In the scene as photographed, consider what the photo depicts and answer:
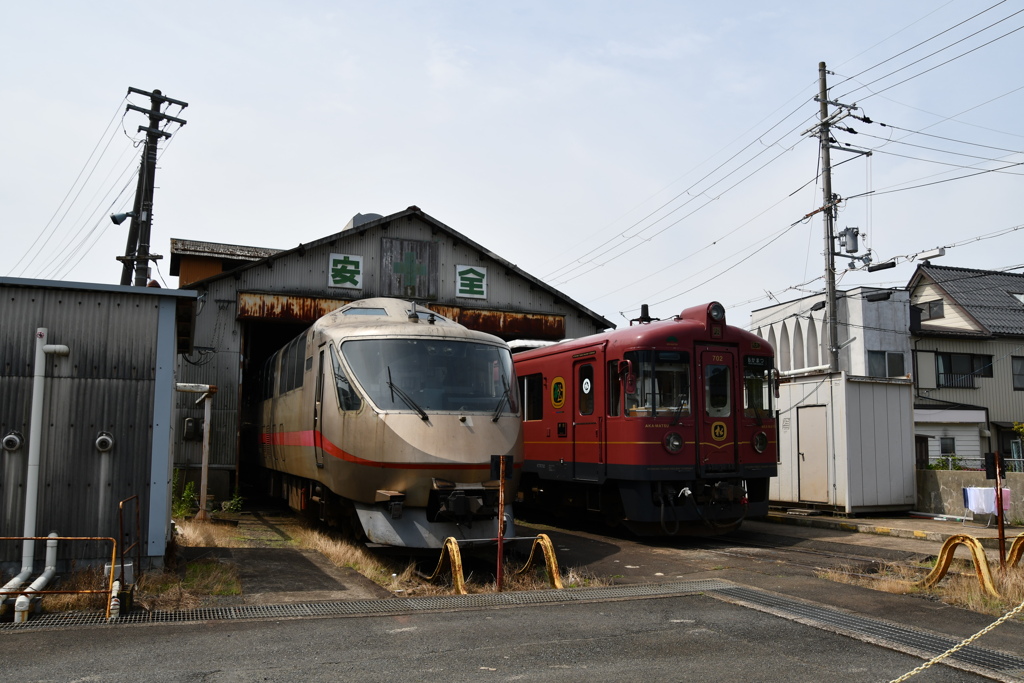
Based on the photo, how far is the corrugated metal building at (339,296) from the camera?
17406 mm

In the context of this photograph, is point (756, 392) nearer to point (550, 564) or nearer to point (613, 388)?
point (613, 388)

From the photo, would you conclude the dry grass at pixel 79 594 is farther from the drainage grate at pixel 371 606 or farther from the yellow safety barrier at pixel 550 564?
the yellow safety barrier at pixel 550 564

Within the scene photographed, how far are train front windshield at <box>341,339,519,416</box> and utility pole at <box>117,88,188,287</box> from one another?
1050 centimetres

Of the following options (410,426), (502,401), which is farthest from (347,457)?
(502,401)

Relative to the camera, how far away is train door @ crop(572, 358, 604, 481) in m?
13.1

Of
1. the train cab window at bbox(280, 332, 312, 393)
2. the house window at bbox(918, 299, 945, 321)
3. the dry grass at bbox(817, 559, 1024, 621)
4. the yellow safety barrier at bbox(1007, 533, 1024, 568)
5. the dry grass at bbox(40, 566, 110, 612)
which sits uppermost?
the house window at bbox(918, 299, 945, 321)

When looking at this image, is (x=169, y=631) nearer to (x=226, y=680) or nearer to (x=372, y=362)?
(x=226, y=680)

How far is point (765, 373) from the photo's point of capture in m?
13.1

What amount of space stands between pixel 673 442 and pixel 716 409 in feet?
3.22

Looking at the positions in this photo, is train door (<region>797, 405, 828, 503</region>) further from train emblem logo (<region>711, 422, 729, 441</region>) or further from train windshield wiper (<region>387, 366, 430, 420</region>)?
train windshield wiper (<region>387, 366, 430, 420</region>)

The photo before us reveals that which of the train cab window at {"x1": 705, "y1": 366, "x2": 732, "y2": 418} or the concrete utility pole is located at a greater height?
the concrete utility pole

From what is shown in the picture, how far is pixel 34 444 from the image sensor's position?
780 cm

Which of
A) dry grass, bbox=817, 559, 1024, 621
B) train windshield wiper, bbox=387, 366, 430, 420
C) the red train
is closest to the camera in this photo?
dry grass, bbox=817, 559, 1024, 621

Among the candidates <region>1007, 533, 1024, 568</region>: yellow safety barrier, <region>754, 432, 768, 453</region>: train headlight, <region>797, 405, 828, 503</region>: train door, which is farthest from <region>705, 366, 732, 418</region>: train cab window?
<region>1007, 533, 1024, 568</region>: yellow safety barrier
